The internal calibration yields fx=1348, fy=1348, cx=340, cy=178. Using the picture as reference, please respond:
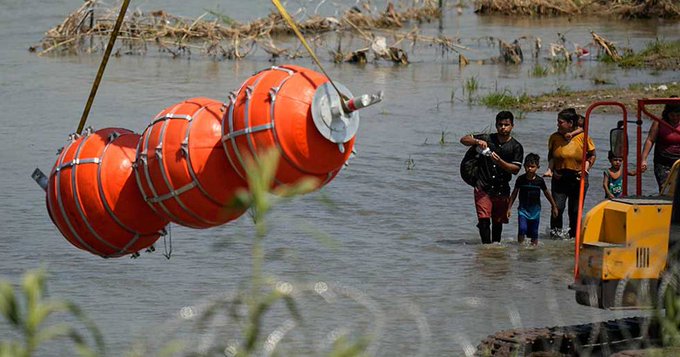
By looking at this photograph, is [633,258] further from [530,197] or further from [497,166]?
[530,197]

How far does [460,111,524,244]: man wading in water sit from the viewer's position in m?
12.4

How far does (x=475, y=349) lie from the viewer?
9055mm

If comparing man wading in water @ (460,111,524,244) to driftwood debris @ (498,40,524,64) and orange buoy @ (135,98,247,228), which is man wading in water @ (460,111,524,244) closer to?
orange buoy @ (135,98,247,228)

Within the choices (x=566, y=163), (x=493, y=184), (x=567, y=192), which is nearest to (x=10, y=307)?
(x=493, y=184)

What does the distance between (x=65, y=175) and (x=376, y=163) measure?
9643 mm

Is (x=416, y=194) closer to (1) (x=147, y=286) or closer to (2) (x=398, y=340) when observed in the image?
(1) (x=147, y=286)

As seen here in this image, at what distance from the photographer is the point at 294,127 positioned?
7023 mm

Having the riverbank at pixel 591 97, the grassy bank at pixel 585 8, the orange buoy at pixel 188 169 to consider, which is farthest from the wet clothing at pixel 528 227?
the grassy bank at pixel 585 8

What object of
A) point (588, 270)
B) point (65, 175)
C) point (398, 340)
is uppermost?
point (65, 175)

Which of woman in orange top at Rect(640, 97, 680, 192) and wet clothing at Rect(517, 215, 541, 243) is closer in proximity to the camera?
woman in orange top at Rect(640, 97, 680, 192)

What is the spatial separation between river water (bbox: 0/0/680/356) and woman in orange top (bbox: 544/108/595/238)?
56cm

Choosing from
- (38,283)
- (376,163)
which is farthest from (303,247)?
(38,283)

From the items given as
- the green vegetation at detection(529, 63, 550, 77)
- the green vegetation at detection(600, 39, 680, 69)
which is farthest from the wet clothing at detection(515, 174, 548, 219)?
the green vegetation at detection(600, 39, 680, 69)

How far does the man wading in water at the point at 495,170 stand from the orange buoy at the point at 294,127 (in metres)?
5.30
